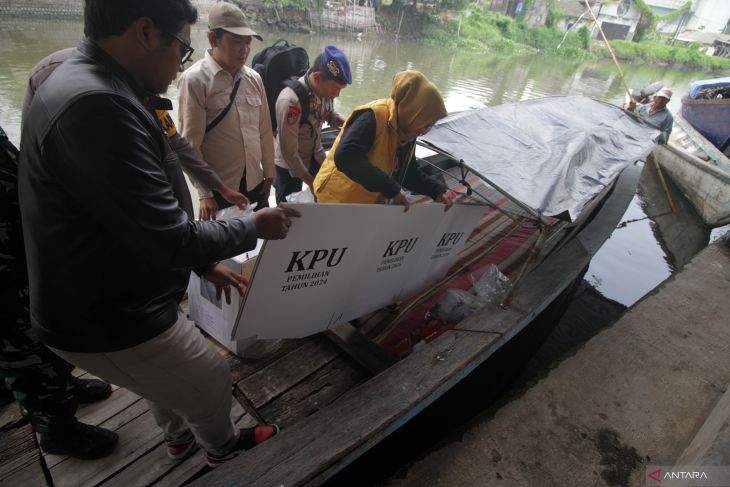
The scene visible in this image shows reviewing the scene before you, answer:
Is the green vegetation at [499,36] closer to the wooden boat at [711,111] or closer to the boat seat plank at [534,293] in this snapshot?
the wooden boat at [711,111]

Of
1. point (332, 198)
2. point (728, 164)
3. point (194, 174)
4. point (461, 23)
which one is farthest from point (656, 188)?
point (461, 23)

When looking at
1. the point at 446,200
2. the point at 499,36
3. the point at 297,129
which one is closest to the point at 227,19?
the point at 297,129

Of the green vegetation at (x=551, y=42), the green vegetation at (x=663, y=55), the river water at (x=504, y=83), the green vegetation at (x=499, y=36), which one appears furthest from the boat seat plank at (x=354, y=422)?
the green vegetation at (x=663, y=55)

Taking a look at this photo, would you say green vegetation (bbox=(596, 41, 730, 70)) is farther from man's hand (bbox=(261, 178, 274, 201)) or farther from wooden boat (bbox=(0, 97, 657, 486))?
man's hand (bbox=(261, 178, 274, 201))

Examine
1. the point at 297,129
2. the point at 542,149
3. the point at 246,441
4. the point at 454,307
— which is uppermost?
the point at 542,149

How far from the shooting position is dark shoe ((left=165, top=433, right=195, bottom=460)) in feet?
5.54

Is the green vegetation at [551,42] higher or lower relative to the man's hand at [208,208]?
higher

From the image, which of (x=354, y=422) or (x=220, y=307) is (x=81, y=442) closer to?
(x=220, y=307)

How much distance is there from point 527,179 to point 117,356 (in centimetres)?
238

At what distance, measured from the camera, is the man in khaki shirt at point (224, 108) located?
2.14 meters

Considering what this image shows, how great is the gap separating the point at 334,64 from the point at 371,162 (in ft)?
2.97

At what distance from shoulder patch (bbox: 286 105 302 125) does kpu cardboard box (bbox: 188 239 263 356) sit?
99 centimetres

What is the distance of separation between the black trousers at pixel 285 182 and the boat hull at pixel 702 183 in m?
7.62

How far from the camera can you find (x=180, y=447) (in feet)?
5.59
